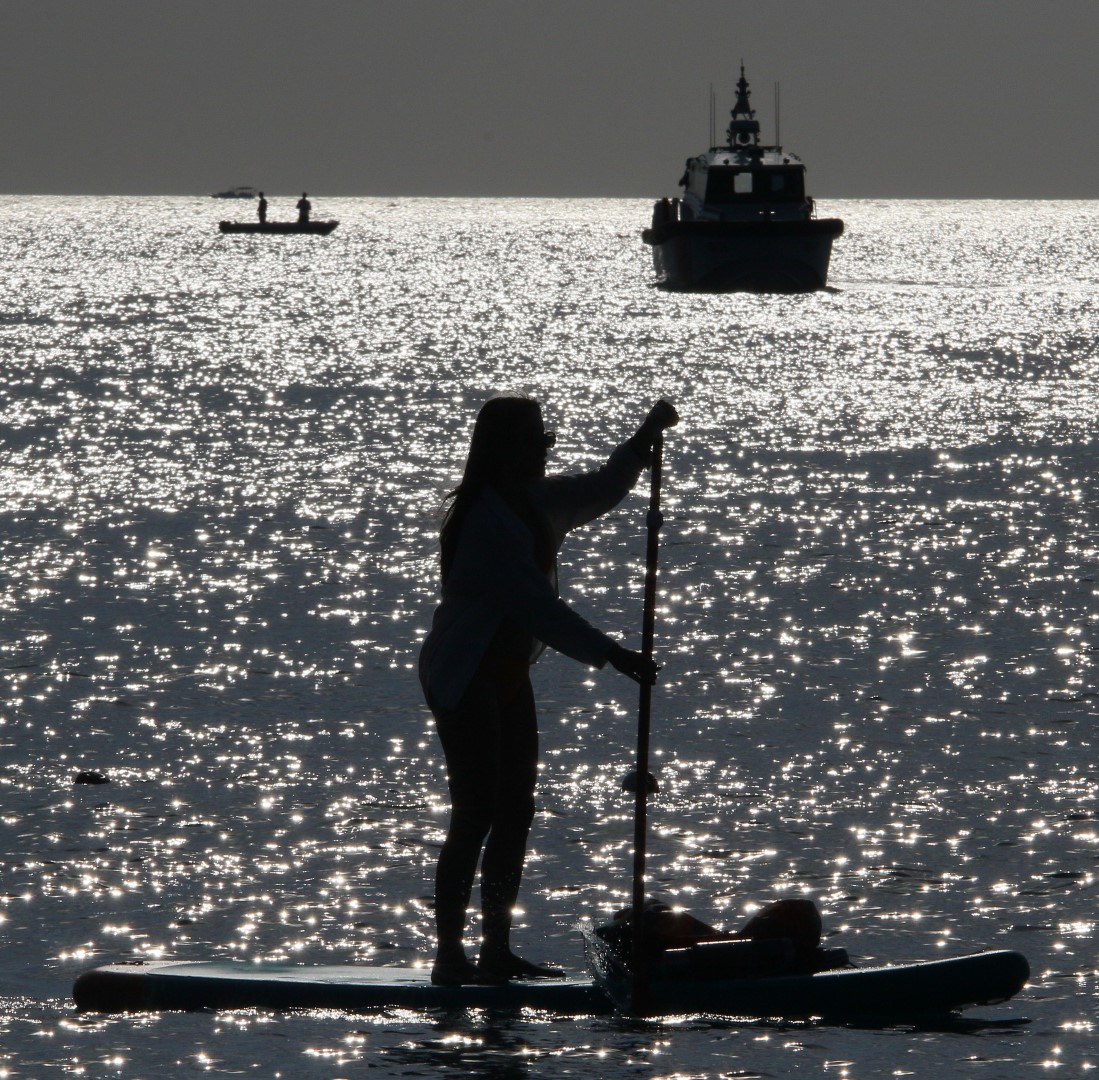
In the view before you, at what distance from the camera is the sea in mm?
6402

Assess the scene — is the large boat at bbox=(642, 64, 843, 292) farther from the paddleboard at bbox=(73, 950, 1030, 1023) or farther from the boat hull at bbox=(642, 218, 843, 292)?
the paddleboard at bbox=(73, 950, 1030, 1023)

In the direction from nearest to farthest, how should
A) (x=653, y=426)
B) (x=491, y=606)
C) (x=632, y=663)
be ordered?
1. (x=632, y=663)
2. (x=491, y=606)
3. (x=653, y=426)

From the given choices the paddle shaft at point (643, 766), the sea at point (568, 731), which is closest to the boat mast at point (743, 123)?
the sea at point (568, 731)

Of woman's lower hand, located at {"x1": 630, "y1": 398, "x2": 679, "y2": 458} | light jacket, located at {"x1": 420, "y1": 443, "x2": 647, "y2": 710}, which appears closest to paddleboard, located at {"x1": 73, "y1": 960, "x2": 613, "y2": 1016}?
light jacket, located at {"x1": 420, "y1": 443, "x2": 647, "y2": 710}

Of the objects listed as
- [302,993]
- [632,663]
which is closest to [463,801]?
[632,663]

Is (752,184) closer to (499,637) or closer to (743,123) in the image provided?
(743,123)

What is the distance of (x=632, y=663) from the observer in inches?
237

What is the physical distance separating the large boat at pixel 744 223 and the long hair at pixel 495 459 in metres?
62.0

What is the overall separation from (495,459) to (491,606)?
461mm

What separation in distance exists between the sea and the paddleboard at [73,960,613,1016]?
0.21ft

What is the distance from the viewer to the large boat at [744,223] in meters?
67.7

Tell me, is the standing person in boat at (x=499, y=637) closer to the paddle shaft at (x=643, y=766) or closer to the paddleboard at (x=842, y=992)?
the paddle shaft at (x=643, y=766)

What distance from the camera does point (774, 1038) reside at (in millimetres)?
6289

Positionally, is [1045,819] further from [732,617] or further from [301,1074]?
[732,617]
